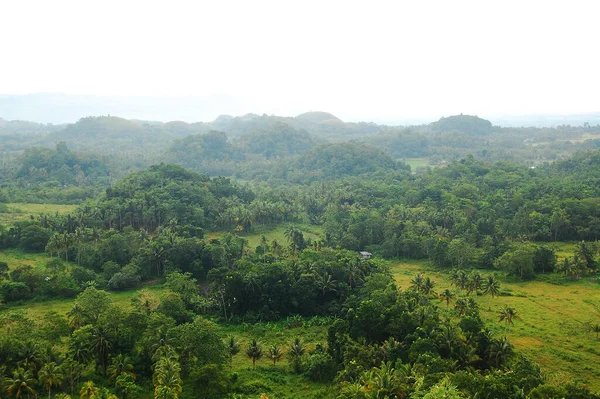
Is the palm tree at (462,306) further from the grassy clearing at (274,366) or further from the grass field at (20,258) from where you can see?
the grass field at (20,258)

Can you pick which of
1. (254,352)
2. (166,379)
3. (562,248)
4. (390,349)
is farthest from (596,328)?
(166,379)

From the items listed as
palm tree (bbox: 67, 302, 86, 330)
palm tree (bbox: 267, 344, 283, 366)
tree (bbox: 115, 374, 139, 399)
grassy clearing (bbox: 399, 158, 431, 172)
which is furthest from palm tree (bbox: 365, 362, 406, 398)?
grassy clearing (bbox: 399, 158, 431, 172)

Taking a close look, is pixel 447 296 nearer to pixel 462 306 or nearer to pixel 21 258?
pixel 462 306

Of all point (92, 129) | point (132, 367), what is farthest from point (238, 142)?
point (132, 367)

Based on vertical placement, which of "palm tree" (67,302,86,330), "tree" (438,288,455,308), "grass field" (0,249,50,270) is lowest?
"grass field" (0,249,50,270)

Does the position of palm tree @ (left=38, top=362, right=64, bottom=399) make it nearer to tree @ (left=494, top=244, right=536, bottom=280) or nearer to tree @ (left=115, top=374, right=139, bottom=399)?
tree @ (left=115, top=374, right=139, bottom=399)
